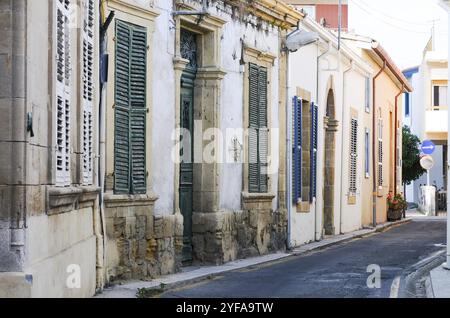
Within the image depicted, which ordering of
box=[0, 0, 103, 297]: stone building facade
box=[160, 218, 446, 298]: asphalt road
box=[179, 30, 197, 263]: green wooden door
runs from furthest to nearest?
box=[179, 30, 197, 263]: green wooden door < box=[160, 218, 446, 298]: asphalt road < box=[0, 0, 103, 297]: stone building facade

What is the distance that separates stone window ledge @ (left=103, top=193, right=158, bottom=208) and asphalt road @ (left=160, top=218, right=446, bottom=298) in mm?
1190

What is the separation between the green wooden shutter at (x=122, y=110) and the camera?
1226cm

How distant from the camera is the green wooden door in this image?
14938 mm

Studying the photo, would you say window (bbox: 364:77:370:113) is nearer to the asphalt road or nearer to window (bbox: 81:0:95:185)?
the asphalt road

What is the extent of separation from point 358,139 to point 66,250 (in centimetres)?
1973

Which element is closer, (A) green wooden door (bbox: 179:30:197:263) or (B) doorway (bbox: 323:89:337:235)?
(A) green wooden door (bbox: 179:30:197:263)

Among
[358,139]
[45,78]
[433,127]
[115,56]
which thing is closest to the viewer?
[45,78]

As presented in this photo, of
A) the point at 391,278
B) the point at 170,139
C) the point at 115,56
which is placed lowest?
the point at 391,278

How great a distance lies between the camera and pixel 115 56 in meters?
12.2

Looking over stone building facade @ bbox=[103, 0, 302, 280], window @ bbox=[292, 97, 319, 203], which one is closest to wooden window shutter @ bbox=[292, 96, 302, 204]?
window @ bbox=[292, 97, 319, 203]

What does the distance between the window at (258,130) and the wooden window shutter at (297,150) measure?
2038mm

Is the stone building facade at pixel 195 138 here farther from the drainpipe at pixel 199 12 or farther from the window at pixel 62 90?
the window at pixel 62 90
